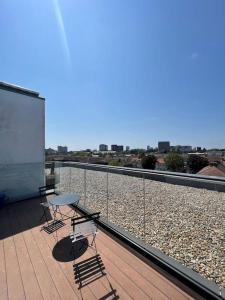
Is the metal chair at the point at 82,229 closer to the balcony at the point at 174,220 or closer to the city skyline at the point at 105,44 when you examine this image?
the balcony at the point at 174,220

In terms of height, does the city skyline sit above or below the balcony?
above

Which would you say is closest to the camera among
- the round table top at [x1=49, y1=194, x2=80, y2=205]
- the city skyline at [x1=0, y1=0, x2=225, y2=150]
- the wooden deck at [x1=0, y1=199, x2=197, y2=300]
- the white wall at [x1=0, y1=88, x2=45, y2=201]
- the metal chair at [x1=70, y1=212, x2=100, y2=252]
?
the wooden deck at [x1=0, y1=199, x2=197, y2=300]

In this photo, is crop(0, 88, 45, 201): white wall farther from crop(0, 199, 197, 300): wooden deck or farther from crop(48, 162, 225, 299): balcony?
crop(0, 199, 197, 300): wooden deck


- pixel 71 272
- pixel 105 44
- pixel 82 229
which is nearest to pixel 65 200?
pixel 82 229

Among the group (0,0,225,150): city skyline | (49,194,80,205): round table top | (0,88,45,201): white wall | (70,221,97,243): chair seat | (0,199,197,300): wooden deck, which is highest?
(0,0,225,150): city skyline

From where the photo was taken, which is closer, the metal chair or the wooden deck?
the wooden deck

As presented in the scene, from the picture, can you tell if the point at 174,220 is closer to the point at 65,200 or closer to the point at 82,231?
the point at 82,231

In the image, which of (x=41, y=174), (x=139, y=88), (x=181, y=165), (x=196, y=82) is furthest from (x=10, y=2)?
(x=181, y=165)

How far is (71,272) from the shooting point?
7.26 feet

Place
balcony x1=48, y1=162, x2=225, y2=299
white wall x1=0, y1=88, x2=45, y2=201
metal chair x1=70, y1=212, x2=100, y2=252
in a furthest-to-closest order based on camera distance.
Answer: white wall x1=0, y1=88, x2=45, y2=201, metal chair x1=70, y1=212, x2=100, y2=252, balcony x1=48, y1=162, x2=225, y2=299

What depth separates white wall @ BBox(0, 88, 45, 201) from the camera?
4848mm

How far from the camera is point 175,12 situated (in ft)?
18.3

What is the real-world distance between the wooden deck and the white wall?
2123mm

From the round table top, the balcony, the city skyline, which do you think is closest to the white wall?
the city skyline
